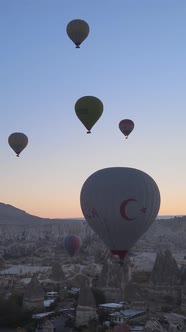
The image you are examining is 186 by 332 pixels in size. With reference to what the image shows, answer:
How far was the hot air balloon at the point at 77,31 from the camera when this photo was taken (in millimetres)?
21797

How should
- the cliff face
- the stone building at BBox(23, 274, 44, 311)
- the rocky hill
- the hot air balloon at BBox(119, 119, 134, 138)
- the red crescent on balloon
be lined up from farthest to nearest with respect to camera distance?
the rocky hill, the cliff face, the stone building at BBox(23, 274, 44, 311), the hot air balloon at BBox(119, 119, 134, 138), the red crescent on balloon

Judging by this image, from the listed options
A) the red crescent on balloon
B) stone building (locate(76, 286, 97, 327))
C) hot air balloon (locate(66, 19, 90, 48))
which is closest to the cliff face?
stone building (locate(76, 286, 97, 327))

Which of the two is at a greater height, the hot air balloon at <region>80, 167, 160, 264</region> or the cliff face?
the hot air balloon at <region>80, 167, 160, 264</region>

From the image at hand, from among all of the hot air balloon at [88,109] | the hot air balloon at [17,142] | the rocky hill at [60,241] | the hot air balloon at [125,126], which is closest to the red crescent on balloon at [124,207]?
the hot air balloon at [88,109]

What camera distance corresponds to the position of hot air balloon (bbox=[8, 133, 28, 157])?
25828 millimetres

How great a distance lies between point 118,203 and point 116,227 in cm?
77

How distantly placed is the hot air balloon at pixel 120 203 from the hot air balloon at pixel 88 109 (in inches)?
155

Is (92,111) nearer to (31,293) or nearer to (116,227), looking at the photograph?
Answer: (116,227)

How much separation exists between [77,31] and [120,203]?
8.50 metres

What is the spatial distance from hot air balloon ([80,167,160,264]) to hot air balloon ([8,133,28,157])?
912cm

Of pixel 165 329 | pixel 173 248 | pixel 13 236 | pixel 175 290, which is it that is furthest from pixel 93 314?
pixel 13 236

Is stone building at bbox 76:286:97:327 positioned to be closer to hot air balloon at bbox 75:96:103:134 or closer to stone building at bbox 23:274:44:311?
stone building at bbox 23:274:44:311

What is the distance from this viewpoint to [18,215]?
502ft

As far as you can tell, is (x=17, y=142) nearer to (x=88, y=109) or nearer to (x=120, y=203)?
(x=88, y=109)
